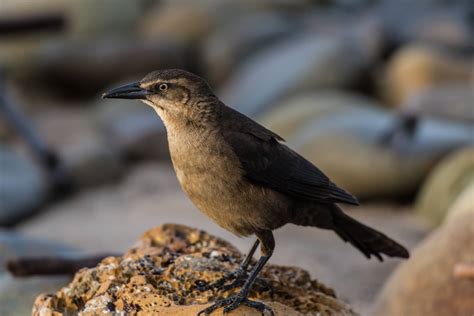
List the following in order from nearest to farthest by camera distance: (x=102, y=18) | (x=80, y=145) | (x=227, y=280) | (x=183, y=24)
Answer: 1. (x=227, y=280)
2. (x=80, y=145)
3. (x=183, y=24)
4. (x=102, y=18)

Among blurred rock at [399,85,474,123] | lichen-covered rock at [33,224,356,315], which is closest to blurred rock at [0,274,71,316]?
lichen-covered rock at [33,224,356,315]

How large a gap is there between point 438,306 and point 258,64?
7.87 m

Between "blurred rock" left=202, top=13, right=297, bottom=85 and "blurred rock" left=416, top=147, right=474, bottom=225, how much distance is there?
586cm

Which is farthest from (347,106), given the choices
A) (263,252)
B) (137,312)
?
(137,312)

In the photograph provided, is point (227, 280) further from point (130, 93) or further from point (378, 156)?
point (378, 156)

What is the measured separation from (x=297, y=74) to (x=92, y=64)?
380 cm

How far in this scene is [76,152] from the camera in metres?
11.0

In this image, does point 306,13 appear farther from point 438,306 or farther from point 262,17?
point 438,306

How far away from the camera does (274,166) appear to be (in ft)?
15.8

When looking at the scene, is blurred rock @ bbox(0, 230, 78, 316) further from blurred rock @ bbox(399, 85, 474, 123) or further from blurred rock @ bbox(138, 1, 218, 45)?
blurred rock @ bbox(138, 1, 218, 45)

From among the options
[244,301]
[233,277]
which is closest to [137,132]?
[233,277]

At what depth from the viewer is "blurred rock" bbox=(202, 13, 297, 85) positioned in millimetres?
14031

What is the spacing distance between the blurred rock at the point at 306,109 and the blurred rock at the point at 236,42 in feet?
9.49

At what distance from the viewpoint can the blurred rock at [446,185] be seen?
8281 millimetres
